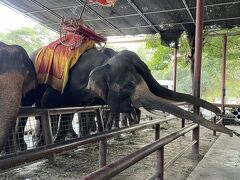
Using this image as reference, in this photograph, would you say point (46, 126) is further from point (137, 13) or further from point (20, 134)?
point (137, 13)

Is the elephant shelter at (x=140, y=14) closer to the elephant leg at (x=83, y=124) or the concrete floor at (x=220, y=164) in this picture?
the concrete floor at (x=220, y=164)

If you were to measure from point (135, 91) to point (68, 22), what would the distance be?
137cm

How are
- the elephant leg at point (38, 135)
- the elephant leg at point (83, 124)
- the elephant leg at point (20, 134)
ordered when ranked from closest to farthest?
the elephant leg at point (20, 134), the elephant leg at point (38, 135), the elephant leg at point (83, 124)

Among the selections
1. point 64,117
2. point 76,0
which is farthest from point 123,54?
point 76,0

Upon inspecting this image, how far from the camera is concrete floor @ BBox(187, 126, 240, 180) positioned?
3.89m

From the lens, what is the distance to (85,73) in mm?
3252

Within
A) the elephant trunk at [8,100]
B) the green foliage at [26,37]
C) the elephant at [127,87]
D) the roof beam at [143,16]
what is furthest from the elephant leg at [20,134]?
the green foliage at [26,37]

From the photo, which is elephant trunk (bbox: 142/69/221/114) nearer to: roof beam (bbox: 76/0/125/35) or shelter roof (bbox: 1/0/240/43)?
shelter roof (bbox: 1/0/240/43)

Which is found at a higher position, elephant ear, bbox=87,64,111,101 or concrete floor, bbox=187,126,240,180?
elephant ear, bbox=87,64,111,101

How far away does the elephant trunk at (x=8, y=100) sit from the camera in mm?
2498

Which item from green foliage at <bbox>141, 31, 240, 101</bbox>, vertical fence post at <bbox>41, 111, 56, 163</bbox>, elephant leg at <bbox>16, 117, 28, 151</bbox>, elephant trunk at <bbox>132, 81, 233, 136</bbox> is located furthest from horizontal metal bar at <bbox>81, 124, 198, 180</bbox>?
green foliage at <bbox>141, 31, 240, 101</bbox>

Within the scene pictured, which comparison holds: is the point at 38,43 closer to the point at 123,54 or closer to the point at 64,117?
the point at 64,117

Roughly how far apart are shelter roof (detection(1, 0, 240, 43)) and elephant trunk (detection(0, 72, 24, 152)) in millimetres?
3663

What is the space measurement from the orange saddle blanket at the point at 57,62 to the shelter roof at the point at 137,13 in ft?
8.89
